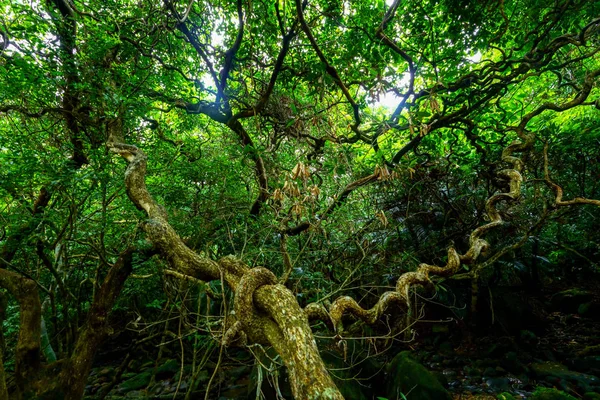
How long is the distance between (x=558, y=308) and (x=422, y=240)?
359cm

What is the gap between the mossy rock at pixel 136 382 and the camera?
5.57 metres

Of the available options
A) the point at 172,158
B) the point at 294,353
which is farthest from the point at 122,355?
the point at 294,353

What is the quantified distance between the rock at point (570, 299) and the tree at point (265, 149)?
216 centimetres

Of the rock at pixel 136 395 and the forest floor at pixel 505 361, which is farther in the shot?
the rock at pixel 136 395

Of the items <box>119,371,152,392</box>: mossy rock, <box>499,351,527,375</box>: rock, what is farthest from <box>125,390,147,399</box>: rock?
<box>499,351,527,375</box>: rock

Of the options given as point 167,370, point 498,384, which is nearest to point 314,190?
point 498,384

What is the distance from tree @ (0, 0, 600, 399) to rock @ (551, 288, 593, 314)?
7.09 feet

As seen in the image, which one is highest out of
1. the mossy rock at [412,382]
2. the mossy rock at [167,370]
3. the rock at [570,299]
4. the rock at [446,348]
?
the rock at [570,299]

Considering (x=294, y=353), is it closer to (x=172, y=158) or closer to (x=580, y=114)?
(x=172, y=158)

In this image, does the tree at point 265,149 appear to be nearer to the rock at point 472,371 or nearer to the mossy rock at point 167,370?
the rock at point 472,371

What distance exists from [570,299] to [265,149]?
6909 millimetres

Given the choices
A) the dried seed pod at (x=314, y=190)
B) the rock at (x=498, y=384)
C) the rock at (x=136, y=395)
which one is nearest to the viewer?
the dried seed pod at (x=314, y=190)

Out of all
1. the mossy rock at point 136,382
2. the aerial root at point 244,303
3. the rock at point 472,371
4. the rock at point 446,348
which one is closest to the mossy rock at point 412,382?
the rock at point 472,371

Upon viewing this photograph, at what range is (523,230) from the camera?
477cm
